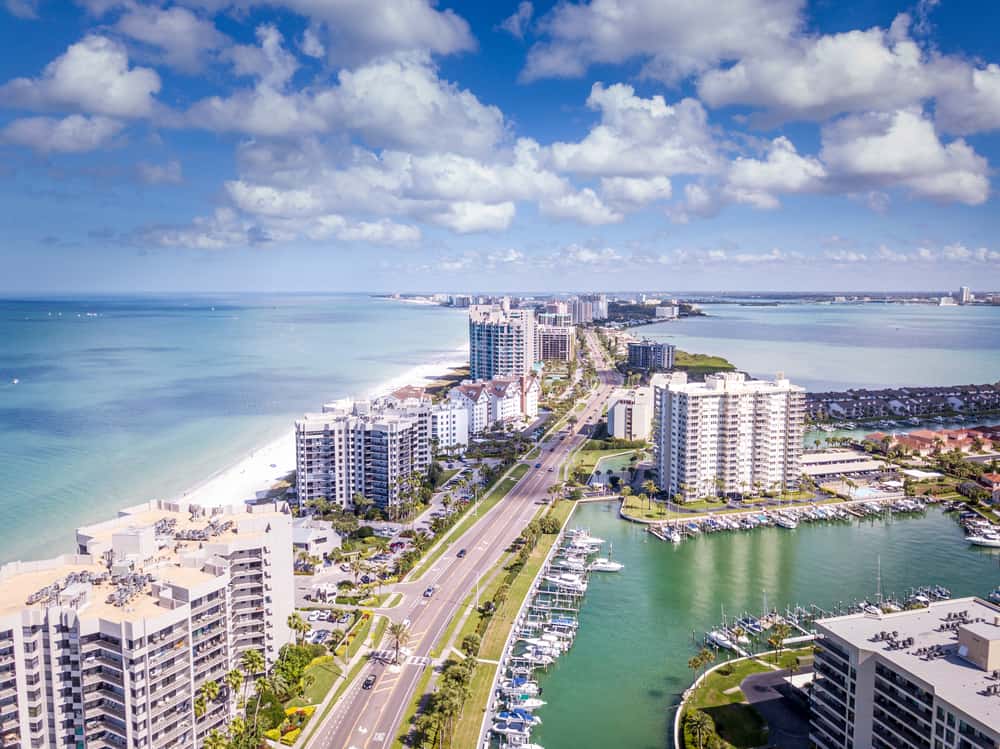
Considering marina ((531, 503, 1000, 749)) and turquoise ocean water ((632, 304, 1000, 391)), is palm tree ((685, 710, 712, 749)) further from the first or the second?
turquoise ocean water ((632, 304, 1000, 391))

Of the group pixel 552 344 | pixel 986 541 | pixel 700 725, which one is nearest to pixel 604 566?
pixel 700 725

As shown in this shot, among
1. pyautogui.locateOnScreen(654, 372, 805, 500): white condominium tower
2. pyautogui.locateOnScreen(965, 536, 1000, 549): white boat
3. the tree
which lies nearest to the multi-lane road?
the tree

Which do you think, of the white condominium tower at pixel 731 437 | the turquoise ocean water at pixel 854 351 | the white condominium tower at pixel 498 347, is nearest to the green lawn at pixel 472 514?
the white condominium tower at pixel 731 437

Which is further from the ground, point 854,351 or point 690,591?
point 854,351

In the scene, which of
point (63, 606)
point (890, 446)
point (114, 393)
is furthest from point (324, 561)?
point (114, 393)

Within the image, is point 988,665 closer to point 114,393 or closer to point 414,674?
point 414,674

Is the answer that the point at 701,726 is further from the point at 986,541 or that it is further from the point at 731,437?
the point at 986,541
